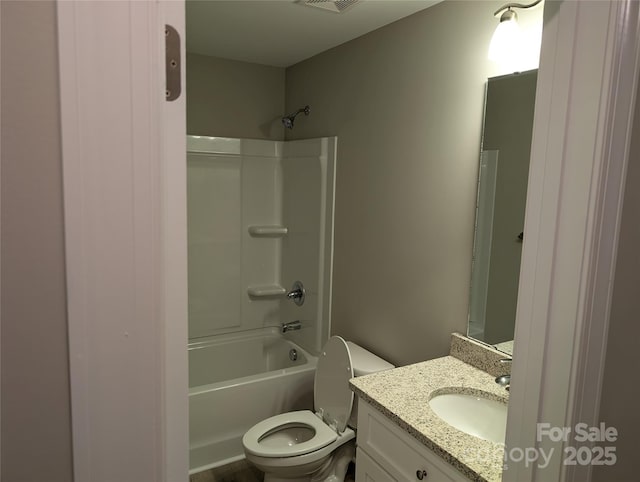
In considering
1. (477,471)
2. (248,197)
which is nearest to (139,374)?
(477,471)

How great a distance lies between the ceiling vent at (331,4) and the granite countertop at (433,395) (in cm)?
160

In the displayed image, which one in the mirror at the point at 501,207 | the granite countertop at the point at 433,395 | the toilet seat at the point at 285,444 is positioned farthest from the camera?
the toilet seat at the point at 285,444

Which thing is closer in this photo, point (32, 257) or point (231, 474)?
point (32, 257)

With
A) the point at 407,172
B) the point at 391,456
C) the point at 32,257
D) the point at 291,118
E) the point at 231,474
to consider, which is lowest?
the point at 231,474

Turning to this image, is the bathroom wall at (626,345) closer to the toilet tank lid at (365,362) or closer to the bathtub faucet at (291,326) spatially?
the toilet tank lid at (365,362)

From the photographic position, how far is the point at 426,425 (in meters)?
1.42

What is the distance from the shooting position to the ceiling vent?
1.99m

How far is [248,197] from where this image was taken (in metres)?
3.31

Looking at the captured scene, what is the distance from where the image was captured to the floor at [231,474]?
8.30ft

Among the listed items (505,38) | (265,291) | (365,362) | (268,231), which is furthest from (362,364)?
(505,38)

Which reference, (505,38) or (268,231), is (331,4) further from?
(268,231)

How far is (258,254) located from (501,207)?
6.56 feet

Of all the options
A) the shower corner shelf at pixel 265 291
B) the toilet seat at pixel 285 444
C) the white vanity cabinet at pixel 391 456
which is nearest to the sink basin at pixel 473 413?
the white vanity cabinet at pixel 391 456

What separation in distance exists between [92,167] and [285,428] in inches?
85.3
